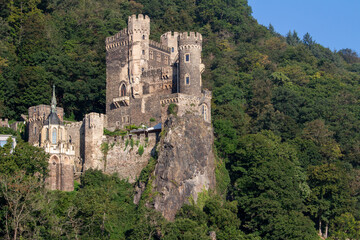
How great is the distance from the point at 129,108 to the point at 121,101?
4.07 ft

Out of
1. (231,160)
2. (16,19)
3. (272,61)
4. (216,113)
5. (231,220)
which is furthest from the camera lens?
(272,61)

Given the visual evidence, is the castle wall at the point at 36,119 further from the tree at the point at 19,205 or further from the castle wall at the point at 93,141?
the tree at the point at 19,205

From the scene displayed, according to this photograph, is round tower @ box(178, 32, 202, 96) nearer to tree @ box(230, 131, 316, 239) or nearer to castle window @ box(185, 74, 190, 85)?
castle window @ box(185, 74, 190, 85)

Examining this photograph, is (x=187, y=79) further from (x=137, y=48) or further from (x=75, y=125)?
(x=75, y=125)

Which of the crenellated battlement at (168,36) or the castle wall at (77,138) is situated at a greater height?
the crenellated battlement at (168,36)

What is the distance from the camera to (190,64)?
67625mm

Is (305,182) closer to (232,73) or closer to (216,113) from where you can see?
(216,113)

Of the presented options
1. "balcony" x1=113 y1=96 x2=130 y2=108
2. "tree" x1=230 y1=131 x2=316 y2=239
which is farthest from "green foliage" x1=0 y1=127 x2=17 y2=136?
"tree" x1=230 y1=131 x2=316 y2=239

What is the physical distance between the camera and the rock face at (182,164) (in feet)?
195

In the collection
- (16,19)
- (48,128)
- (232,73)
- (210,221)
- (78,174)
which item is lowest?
(210,221)

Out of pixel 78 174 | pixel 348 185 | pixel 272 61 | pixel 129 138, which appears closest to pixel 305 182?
pixel 348 185

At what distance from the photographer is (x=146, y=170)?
61344 mm

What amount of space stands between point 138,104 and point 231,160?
34.0 ft

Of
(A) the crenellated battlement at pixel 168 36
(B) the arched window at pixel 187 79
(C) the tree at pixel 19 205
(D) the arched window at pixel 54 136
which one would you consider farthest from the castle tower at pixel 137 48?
(C) the tree at pixel 19 205
